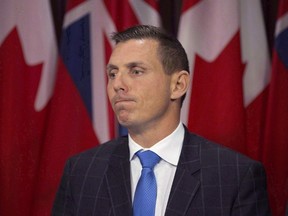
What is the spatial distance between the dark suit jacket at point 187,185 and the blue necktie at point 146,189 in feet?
0.08

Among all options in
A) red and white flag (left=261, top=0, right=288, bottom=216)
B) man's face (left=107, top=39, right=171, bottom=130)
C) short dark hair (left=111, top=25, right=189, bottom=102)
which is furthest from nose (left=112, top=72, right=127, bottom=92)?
red and white flag (left=261, top=0, right=288, bottom=216)

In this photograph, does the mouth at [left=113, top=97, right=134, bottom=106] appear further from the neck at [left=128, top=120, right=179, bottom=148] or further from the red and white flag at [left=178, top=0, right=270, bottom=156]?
the red and white flag at [left=178, top=0, right=270, bottom=156]

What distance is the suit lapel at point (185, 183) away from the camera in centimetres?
132

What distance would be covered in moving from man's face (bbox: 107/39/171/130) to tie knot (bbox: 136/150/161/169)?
7 cm

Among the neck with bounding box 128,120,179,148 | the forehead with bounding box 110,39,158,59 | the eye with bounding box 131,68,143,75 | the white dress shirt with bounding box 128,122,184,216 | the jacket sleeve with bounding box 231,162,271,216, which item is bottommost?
the jacket sleeve with bounding box 231,162,271,216

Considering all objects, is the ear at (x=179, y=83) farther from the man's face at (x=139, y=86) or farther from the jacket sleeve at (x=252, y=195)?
the jacket sleeve at (x=252, y=195)

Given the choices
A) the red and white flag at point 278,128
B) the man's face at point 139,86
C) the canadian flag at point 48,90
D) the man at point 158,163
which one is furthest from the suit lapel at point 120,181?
the red and white flag at point 278,128

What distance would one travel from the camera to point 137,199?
1358mm

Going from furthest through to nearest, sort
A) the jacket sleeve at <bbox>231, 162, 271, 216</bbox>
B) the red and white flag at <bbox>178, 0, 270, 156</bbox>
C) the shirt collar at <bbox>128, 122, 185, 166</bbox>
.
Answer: the red and white flag at <bbox>178, 0, 270, 156</bbox>, the shirt collar at <bbox>128, 122, 185, 166</bbox>, the jacket sleeve at <bbox>231, 162, 271, 216</bbox>

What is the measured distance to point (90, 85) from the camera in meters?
1.79

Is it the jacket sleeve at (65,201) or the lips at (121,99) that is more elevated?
the lips at (121,99)

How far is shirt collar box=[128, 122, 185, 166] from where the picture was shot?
1.41 m

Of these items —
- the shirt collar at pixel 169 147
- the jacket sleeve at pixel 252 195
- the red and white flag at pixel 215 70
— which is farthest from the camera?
the red and white flag at pixel 215 70

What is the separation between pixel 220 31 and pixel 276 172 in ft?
1.74
